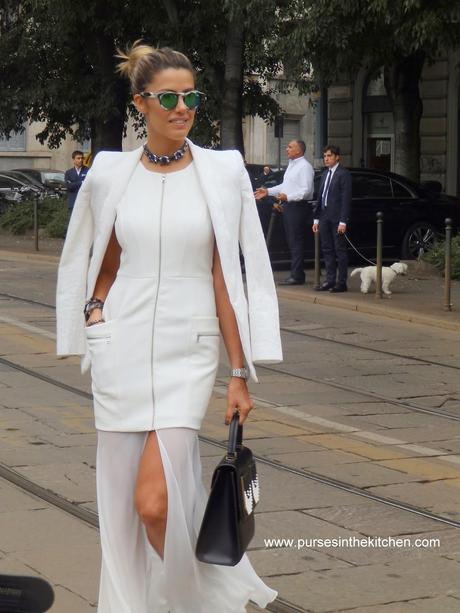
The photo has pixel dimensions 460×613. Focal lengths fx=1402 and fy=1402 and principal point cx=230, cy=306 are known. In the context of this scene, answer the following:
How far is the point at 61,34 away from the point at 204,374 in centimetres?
2528

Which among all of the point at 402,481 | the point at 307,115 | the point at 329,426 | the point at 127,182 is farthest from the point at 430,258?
the point at 307,115

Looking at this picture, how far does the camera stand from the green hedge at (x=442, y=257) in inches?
753

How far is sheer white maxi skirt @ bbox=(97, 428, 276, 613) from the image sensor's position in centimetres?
418

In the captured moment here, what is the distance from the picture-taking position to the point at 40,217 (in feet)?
95.3

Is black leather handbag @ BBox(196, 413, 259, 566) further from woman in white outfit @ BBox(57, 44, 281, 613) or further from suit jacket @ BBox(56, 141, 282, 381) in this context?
suit jacket @ BBox(56, 141, 282, 381)

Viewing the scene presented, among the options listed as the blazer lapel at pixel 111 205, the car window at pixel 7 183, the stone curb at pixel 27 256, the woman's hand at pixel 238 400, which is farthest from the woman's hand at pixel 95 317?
the car window at pixel 7 183

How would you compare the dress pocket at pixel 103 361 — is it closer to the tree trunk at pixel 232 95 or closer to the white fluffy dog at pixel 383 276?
the white fluffy dog at pixel 383 276

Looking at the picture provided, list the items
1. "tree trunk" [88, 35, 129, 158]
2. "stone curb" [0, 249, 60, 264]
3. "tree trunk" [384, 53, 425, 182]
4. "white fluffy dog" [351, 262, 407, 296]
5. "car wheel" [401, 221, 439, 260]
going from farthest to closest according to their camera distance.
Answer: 1. "tree trunk" [88, 35, 129, 158]
2. "tree trunk" [384, 53, 425, 182]
3. "stone curb" [0, 249, 60, 264]
4. "car wheel" [401, 221, 439, 260]
5. "white fluffy dog" [351, 262, 407, 296]

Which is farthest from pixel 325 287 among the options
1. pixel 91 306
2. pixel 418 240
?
pixel 91 306

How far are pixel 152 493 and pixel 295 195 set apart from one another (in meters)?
13.9

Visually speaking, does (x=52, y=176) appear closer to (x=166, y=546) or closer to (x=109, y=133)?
(x=109, y=133)

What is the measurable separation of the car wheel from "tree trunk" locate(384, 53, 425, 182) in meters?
5.11

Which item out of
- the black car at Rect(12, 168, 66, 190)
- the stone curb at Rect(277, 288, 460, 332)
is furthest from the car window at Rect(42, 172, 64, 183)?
the stone curb at Rect(277, 288, 460, 332)

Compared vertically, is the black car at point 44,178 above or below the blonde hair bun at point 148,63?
below
